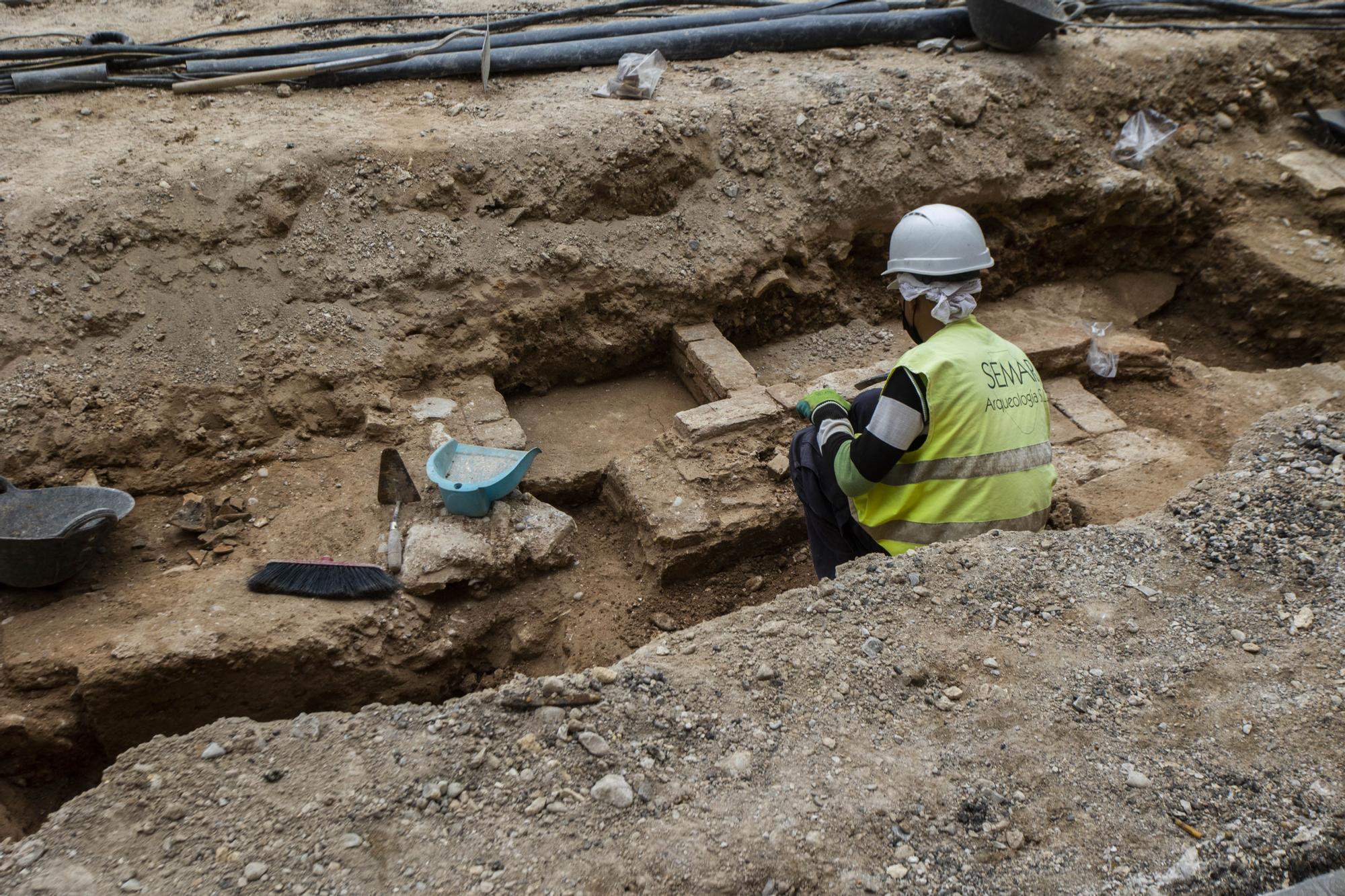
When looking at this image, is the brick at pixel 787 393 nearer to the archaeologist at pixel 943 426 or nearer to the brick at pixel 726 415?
the brick at pixel 726 415

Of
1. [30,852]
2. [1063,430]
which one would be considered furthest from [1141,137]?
[30,852]

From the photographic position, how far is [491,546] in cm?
381

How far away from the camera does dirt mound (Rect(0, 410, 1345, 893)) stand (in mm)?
2117

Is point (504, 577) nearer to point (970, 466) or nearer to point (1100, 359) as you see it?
point (970, 466)

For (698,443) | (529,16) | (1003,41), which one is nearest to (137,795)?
(698,443)

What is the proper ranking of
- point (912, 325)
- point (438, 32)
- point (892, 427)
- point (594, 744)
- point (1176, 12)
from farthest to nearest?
point (1176, 12)
point (438, 32)
point (912, 325)
point (892, 427)
point (594, 744)

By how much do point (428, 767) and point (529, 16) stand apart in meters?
4.89

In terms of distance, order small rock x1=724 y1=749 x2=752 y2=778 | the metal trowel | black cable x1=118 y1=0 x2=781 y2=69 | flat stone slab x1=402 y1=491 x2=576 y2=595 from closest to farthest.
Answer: small rock x1=724 y1=749 x2=752 y2=778 → flat stone slab x1=402 y1=491 x2=576 y2=595 → the metal trowel → black cable x1=118 y1=0 x2=781 y2=69

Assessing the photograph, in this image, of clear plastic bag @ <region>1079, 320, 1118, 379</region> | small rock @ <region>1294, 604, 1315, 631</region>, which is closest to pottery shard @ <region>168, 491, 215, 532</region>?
small rock @ <region>1294, 604, 1315, 631</region>

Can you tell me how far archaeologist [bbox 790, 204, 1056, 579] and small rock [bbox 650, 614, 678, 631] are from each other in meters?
0.93

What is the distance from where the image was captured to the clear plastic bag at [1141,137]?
18.8ft

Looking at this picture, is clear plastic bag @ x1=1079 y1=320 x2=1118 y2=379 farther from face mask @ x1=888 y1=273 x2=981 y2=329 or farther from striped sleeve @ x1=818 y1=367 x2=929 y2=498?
striped sleeve @ x1=818 y1=367 x2=929 y2=498

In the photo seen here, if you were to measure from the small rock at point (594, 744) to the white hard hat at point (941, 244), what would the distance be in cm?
185

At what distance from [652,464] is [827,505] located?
3.23ft
